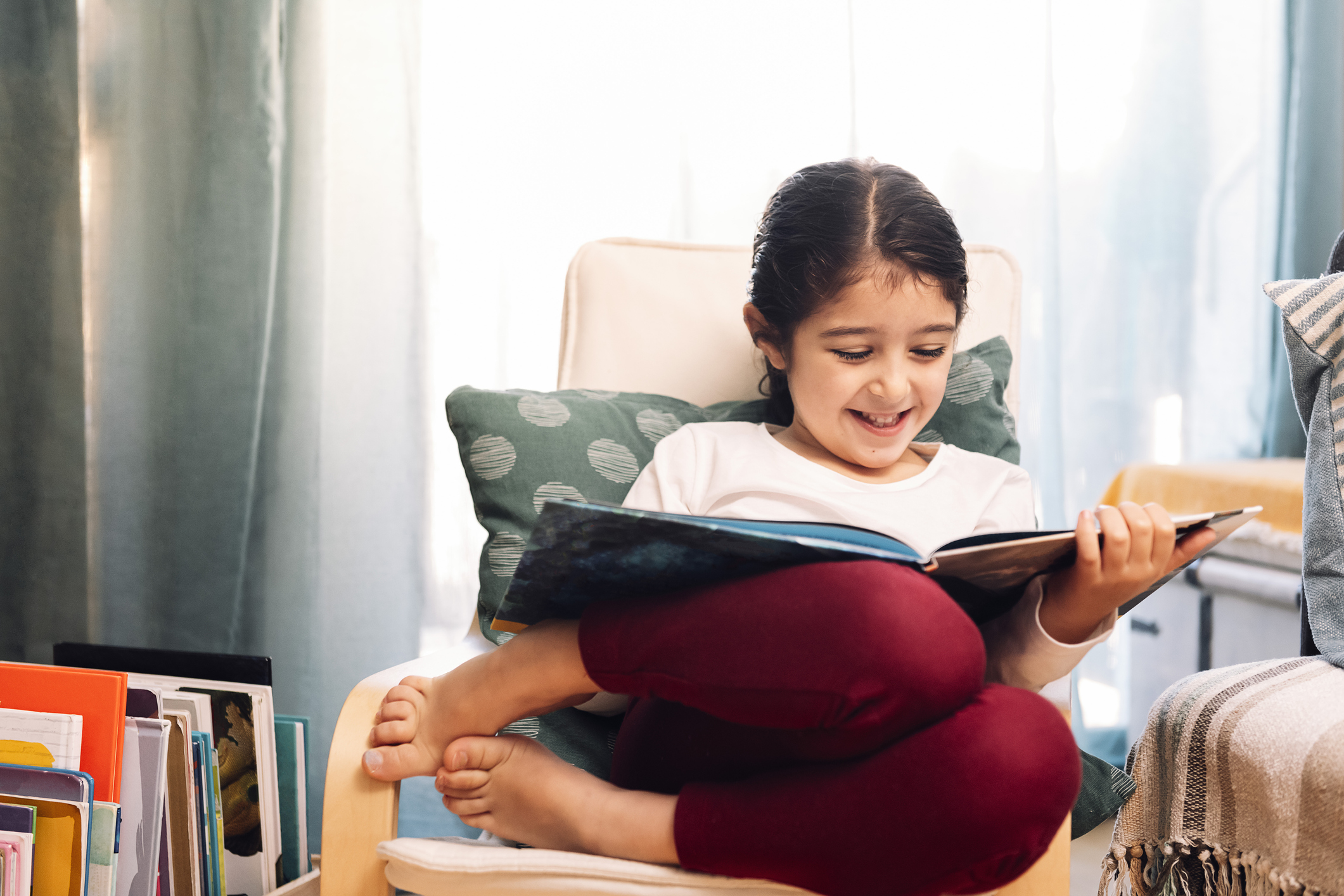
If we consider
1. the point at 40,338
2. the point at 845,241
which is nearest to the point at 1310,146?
the point at 845,241

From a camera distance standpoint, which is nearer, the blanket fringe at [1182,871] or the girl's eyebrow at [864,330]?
the blanket fringe at [1182,871]

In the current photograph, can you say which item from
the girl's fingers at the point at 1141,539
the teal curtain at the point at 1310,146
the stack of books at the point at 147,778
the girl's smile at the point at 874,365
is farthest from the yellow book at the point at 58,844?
the teal curtain at the point at 1310,146

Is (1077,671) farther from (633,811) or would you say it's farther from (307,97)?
(307,97)

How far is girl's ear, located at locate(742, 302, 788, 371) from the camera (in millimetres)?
908

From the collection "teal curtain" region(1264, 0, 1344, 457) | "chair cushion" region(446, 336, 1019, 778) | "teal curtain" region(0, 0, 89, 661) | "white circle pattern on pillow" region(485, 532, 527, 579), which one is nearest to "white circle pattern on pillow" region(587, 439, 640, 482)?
"chair cushion" region(446, 336, 1019, 778)

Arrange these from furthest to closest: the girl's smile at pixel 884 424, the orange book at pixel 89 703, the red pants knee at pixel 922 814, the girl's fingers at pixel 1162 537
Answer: the girl's smile at pixel 884 424
the orange book at pixel 89 703
the girl's fingers at pixel 1162 537
the red pants knee at pixel 922 814

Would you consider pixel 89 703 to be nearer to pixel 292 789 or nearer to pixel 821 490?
pixel 292 789

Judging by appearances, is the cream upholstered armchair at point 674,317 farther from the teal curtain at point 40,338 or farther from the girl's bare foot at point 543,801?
the teal curtain at point 40,338

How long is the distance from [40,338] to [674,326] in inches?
38.8

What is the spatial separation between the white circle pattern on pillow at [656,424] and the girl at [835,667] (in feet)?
0.14

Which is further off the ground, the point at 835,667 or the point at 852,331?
the point at 852,331

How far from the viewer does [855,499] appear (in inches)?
33.1

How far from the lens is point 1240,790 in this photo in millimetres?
625

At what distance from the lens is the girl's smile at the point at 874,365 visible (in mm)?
807
